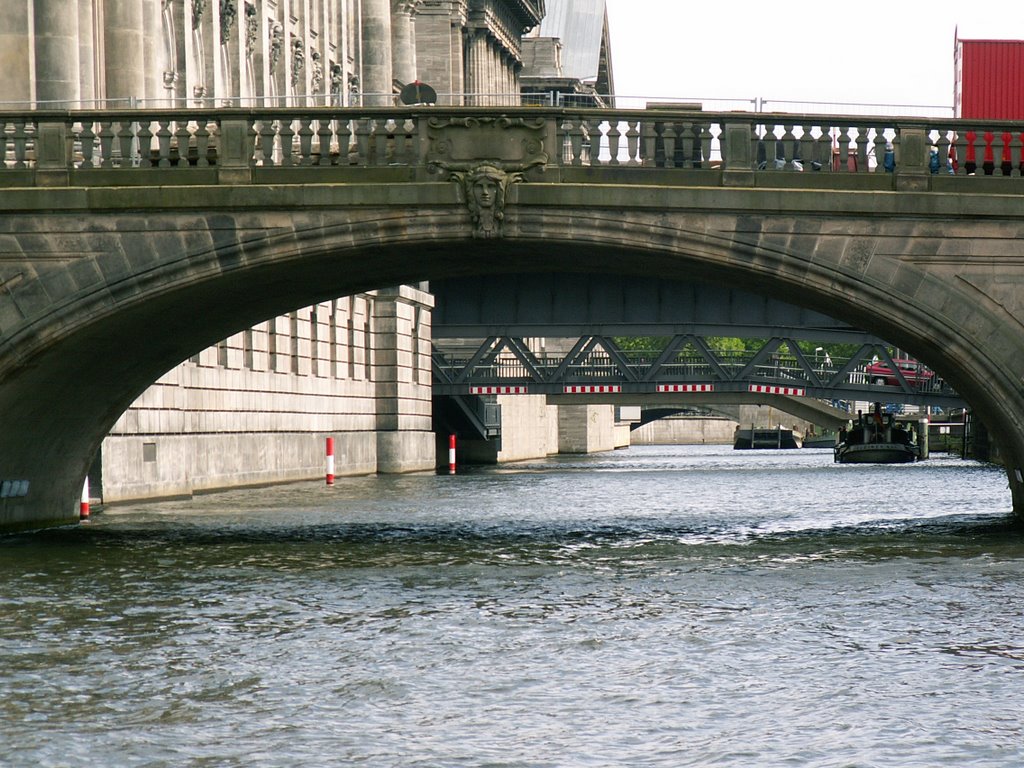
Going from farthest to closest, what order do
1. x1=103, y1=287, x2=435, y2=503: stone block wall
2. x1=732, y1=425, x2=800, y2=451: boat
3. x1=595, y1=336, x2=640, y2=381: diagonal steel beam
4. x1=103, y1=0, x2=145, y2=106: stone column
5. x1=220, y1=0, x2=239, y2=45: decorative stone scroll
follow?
x1=732, y1=425, x2=800, y2=451: boat, x1=595, y1=336, x2=640, y2=381: diagonal steel beam, x1=220, y1=0, x2=239, y2=45: decorative stone scroll, x1=103, y1=287, x2=435, y2=503: stone block wall, x1=103, y1=0, x2=145, y2=106: stone column

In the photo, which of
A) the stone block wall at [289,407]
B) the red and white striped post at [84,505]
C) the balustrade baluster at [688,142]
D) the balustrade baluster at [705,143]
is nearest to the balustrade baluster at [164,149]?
the balustrade baluster at [688,142]

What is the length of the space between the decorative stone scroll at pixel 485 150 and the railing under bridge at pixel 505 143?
2cm

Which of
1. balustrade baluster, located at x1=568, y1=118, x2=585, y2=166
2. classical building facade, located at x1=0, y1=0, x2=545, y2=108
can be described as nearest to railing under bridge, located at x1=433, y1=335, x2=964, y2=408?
classical building facade, located at x1=0, y1=0, x2=545, y2=108

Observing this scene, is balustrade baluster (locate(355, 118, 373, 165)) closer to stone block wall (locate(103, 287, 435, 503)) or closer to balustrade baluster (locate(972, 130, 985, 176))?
balustrade baluster (locate(972, 130, 985, 176))

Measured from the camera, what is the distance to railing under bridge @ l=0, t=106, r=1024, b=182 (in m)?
25.9

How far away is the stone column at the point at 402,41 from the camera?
7038cm

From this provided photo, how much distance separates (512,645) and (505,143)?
1034 centimetres

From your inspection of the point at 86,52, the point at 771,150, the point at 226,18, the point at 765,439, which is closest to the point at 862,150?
the point at 771,150

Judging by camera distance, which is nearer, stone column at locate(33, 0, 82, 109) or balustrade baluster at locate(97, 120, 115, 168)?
balustrade baluster at locate(97, 120, 115, 168)

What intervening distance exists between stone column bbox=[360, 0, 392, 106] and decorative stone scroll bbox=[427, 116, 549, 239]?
41.7 m

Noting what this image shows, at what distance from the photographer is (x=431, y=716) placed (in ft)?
45.2

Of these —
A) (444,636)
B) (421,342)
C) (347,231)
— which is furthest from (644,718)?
(421,342)

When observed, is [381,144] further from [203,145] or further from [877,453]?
[877,453]

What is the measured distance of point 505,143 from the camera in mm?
25953
